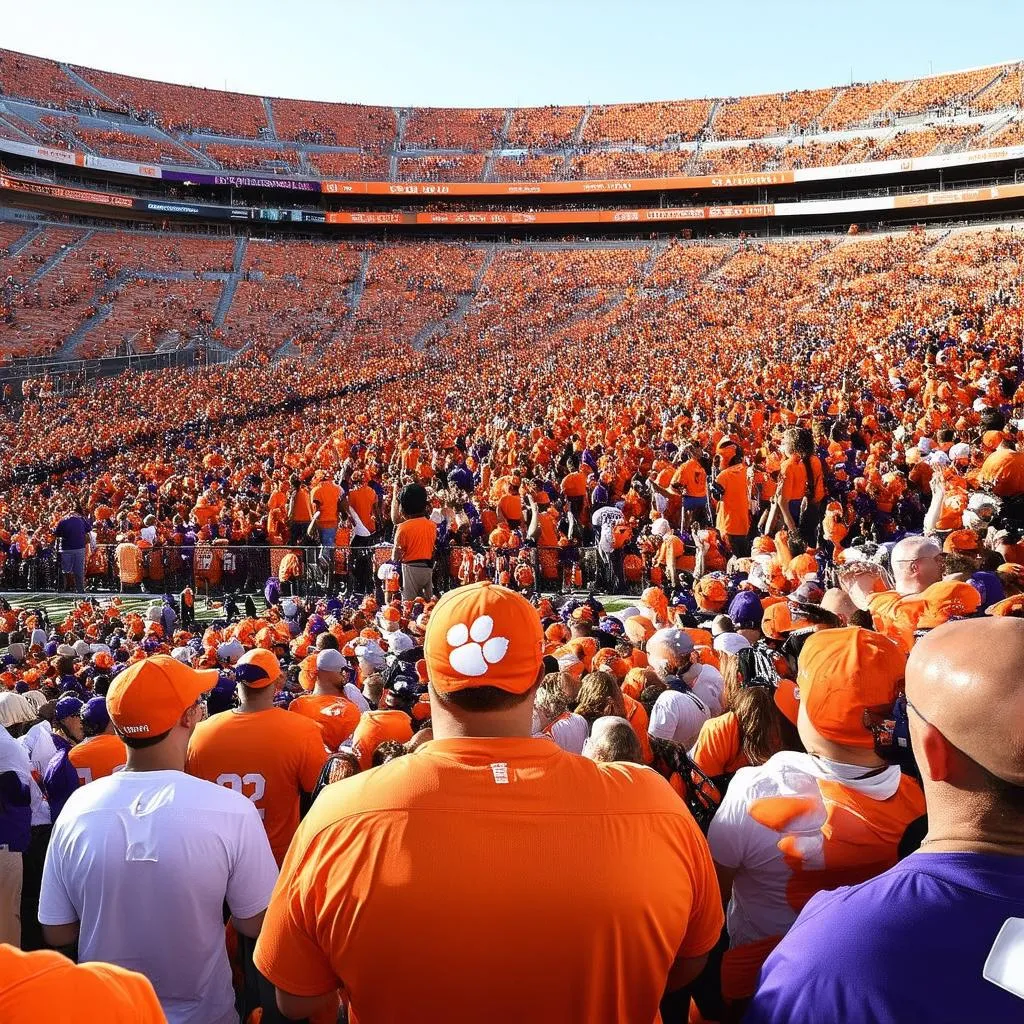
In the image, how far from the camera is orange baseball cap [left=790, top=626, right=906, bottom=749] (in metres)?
2.25

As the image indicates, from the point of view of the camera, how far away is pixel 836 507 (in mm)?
8688

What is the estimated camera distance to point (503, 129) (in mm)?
57469

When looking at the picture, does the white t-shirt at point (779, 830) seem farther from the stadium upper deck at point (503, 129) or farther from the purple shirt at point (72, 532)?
the stadium upper deck at point (503, 129)

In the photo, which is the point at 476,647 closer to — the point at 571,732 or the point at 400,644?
the point at 571,732

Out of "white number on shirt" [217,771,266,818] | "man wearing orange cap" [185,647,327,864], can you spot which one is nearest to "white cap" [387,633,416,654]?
"man wearing orange cap" [185,647,327,864]

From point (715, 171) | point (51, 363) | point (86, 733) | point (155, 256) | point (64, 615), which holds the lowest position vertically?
point (64, 615)

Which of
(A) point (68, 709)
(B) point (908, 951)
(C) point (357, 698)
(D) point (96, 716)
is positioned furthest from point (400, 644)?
(B) point (908, 951)

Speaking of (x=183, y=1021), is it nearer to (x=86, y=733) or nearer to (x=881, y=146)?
(x=86, y=733)

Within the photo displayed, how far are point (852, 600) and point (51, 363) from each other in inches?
1361

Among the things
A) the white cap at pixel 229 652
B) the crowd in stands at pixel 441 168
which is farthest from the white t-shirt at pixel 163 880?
the crowd in stands at pixel 441 168

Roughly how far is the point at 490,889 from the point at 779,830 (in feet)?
3.15

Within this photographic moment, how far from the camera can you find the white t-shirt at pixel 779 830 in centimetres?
220

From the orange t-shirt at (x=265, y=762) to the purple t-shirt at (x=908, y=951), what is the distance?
2.28 metres


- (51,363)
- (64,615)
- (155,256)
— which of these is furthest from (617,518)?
(155,256)
